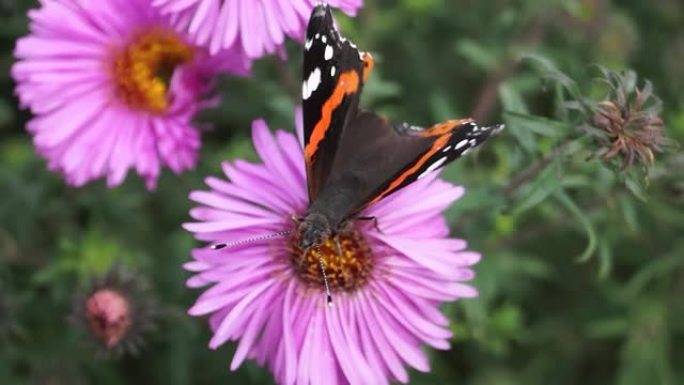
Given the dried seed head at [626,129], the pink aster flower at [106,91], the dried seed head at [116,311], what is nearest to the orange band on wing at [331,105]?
the pink aster flower at [106,91]

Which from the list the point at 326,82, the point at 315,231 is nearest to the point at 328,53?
the point at 326,82

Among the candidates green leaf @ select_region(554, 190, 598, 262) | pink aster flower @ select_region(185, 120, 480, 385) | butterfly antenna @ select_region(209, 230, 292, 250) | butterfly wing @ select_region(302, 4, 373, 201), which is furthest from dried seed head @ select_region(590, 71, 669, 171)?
butterfly antenna @ select_region(209, 230, 292, 250)

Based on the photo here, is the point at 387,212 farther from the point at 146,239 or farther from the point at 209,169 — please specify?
the point at 146,239

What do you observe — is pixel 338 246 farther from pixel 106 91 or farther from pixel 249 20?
pixel 106 91

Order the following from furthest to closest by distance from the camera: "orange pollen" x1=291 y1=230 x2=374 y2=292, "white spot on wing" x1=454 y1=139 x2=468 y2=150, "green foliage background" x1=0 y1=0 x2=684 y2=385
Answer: "green foliage background" x1=0 y1=0 x2=684 y2=385
"orange pollen" x1=291 y1=230 x2=374 y2=292
"white spot on wing" x1=454 y1=139 x2=468 y2=150

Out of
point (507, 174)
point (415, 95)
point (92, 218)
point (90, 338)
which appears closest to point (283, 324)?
point (90, 338)

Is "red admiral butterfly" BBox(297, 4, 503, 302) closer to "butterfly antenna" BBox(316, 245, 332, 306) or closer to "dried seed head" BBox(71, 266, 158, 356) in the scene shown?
"butterfly antenna" BBox(316, 245, 332, 306)
